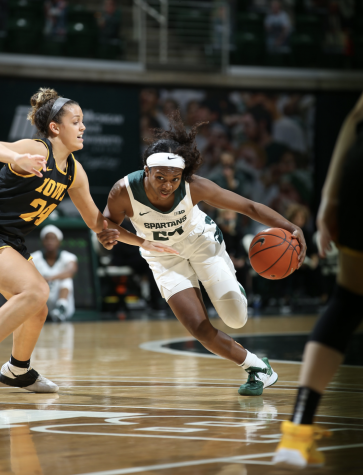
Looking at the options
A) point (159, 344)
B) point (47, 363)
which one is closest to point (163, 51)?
point (159, 344)

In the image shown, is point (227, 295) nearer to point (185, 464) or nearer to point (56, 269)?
point (185, 464)

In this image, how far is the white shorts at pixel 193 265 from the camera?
4090 mm

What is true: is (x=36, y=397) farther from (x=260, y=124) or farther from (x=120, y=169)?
(x=260, y=124)

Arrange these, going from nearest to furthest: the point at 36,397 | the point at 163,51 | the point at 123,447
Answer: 1. the point at 123,447
2. the point at 36,397
3. the point at 163,51

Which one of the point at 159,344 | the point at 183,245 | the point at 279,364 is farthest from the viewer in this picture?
the point at 159,344

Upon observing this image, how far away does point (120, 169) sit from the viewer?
14.4 metres

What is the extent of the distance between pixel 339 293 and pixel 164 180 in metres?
1.70

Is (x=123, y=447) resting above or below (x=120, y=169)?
below

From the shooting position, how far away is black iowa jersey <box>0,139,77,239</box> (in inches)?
142

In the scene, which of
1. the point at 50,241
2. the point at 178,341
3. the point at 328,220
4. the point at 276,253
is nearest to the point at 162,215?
the point at 276,253

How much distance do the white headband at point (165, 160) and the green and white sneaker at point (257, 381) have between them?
1259 mm

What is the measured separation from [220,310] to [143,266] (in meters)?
7.44

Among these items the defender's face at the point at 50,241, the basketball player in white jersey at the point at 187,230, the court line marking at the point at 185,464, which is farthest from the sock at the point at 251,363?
the defender's face at the point at 50,241

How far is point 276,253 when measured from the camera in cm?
405
